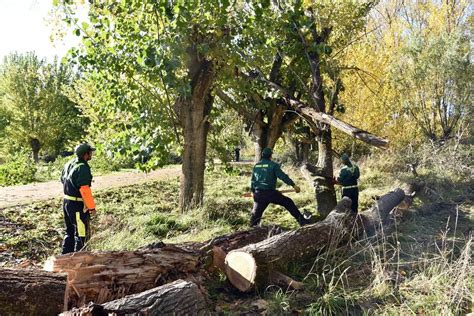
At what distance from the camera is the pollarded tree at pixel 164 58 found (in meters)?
7.32

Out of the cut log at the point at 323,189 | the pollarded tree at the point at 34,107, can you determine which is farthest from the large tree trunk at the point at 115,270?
the pollarded tree at the point at 34,107

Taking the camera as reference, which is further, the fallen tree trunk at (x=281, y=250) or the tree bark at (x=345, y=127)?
the tree bark at (x=345, y=127)

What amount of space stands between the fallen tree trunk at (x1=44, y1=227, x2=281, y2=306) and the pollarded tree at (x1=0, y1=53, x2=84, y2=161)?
27.7 m

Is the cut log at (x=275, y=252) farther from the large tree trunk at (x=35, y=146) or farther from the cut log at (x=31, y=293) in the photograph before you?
the large tree trunk at (x=35, y=146)

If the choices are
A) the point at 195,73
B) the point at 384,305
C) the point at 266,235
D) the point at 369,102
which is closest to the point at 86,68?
the point at 195,73

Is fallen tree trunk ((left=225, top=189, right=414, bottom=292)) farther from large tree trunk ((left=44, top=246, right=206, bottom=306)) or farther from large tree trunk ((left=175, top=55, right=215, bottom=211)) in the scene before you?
large tree trunk ((left=175, top=55, right=215, bottom=211))

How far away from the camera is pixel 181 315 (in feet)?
12.0

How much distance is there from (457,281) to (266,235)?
8.78 ft

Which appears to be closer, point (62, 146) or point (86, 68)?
point (86, 68)

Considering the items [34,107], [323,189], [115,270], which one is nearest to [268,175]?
[323,189]

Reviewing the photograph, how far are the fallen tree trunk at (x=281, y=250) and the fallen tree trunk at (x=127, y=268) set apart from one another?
1.31 ft

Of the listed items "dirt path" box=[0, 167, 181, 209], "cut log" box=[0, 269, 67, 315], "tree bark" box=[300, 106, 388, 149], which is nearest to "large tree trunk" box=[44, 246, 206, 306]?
"cut log" box=[0, 269, 67, 315]

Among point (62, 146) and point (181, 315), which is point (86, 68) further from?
point (62, 146)

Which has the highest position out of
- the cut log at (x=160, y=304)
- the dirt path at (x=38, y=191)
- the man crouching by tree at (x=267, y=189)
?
the man crouching by tree at (x=267, y=189)
